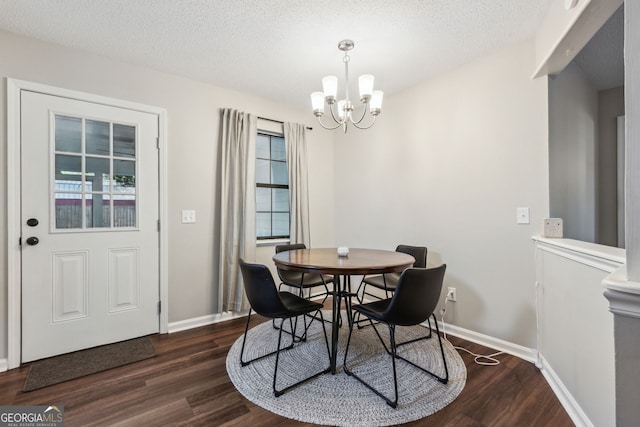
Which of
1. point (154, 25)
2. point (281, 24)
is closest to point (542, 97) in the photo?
point (281, 24)

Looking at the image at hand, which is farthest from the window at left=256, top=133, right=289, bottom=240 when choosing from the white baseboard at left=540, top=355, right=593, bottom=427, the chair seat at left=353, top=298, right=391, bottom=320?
the white baseboard at left=540, top=355, right=593, bottom=427

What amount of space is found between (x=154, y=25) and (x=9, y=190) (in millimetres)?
1559

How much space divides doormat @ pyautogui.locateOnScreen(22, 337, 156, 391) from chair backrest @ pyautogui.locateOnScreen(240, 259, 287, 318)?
112cm

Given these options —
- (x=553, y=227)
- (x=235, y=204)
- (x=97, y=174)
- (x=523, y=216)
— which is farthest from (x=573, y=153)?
(x=97, y=174)

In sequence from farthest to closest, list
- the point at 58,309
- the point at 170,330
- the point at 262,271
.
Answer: the point at 170,330 → the point at 58,309 → the point at 262,271

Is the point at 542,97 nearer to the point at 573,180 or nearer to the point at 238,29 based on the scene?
the point at 573,180

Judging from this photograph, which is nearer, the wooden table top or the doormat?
the wooden table top

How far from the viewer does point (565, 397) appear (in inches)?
64.9

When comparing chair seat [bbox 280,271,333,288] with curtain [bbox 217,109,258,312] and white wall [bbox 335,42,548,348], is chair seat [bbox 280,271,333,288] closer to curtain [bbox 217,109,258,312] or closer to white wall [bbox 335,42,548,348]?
curtain [bbox 217,109,258,312]

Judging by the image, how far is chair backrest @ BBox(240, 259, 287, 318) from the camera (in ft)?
5.86

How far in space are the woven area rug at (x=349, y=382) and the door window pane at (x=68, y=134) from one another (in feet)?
6.77

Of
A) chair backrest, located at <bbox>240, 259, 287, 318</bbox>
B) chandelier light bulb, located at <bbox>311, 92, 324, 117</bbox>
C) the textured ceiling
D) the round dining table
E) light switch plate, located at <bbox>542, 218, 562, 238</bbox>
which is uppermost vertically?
the textured ceiling

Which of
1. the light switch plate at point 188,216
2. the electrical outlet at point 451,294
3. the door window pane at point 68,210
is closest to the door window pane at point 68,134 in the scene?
the door window pane at point 68,210

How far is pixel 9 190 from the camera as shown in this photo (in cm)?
207
